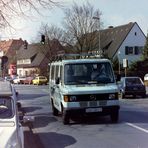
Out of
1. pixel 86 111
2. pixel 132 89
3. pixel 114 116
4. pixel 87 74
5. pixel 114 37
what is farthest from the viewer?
pixel 114 37

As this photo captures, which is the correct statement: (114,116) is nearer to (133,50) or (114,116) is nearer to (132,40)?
(132,40)

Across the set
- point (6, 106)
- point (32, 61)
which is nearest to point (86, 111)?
point (6, 106)

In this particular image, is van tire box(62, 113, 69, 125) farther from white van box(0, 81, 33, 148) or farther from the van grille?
white van box(0, 81, 33, 148)

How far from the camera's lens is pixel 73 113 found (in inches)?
690

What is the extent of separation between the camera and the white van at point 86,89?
17531 millimetres

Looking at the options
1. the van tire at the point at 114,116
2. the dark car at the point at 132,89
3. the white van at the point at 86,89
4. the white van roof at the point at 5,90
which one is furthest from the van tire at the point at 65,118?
the dark car at the point at 132,89

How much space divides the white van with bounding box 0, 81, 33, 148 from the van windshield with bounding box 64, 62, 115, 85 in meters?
9.34

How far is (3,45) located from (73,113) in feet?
26.8

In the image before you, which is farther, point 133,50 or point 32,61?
point 32,61

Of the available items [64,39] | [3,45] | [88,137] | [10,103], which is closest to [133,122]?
[88,137]

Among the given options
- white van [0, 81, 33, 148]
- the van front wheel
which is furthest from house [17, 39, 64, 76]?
white van [0, 81, 33, 148]

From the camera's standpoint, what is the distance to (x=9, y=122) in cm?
793

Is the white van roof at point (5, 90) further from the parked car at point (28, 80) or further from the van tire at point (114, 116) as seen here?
the parked car at point (28, 80)

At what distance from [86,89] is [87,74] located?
35.0 inches
